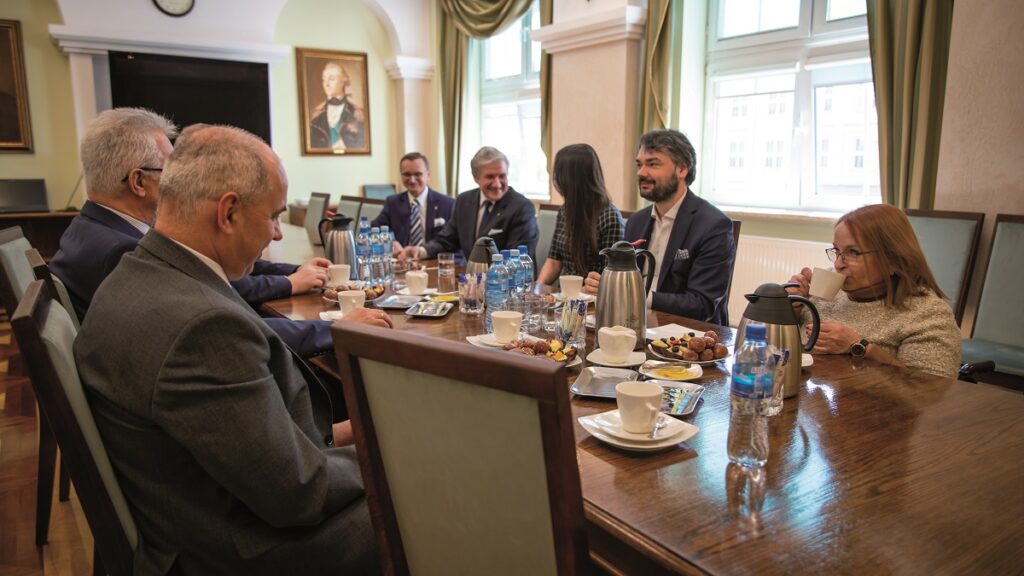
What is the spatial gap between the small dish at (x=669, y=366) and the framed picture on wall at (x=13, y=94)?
6.14 metres

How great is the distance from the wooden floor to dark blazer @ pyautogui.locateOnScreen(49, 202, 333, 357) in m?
0.77

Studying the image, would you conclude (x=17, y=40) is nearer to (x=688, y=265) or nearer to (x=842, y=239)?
(x=688, y=265)

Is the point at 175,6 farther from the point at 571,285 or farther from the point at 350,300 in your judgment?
the point at 571,285

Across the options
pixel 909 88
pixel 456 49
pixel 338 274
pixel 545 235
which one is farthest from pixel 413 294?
pixel 456 49

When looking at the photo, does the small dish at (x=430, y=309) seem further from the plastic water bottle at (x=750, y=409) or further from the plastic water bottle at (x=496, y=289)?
the plastic water bottle at (x=750, y=409)

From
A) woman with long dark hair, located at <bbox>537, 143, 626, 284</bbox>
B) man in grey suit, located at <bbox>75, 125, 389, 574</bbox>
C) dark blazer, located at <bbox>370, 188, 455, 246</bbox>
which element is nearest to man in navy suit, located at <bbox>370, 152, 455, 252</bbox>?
dark blazer, located at <bbox>370, 188, 455, 246</bbox>

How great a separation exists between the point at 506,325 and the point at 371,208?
3.14m

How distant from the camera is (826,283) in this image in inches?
69.1

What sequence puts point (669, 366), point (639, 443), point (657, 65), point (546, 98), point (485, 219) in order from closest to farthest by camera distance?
point (639, 443) < point (669, 366) < point (485, 219) < point (657, 65) < point (546, 98)

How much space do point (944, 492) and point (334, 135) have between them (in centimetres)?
663

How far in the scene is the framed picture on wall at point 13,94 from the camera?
18.0 feet

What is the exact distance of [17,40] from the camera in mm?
5531

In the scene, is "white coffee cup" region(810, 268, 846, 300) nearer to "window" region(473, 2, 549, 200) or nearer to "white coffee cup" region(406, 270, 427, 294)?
"white coffee cup" region(406, 270, 427, 294)

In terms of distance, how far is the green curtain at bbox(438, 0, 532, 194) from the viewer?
5.92 metres
